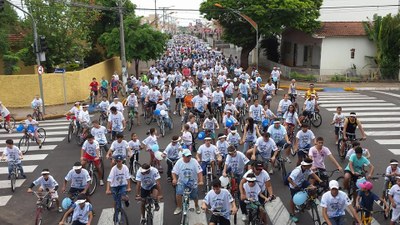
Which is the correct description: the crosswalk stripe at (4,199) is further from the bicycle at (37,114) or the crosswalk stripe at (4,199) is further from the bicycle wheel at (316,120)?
the bicycle wheel at (316,120)

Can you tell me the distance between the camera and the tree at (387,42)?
34.1 meters

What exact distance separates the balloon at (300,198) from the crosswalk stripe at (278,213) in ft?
3.17

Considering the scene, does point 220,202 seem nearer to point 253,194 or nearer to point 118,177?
point 253,194

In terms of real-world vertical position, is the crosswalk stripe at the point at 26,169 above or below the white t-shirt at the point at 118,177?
below

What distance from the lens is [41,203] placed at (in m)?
9.98

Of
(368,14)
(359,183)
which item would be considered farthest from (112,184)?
(368,14)

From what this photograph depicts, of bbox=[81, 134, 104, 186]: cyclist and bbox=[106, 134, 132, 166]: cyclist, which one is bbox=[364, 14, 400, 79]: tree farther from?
bbox=[81, 134, 104, 186]: cyclist

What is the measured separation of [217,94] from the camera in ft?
59.9

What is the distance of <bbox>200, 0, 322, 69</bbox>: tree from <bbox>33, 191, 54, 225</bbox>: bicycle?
1109 inches

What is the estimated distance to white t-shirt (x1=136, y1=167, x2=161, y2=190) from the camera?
9406 mm

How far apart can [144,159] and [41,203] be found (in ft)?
17.4

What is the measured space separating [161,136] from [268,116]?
4.52 meters

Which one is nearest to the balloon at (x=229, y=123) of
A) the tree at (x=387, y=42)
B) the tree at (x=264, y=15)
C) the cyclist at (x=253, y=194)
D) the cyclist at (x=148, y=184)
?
the cyclist at (x=148, y=184)

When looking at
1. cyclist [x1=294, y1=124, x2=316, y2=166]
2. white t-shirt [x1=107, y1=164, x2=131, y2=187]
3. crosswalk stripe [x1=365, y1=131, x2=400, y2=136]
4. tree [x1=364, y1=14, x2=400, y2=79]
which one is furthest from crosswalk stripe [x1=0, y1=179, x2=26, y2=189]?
tree [x1=364, y1=14, x2=400, y2=79]
